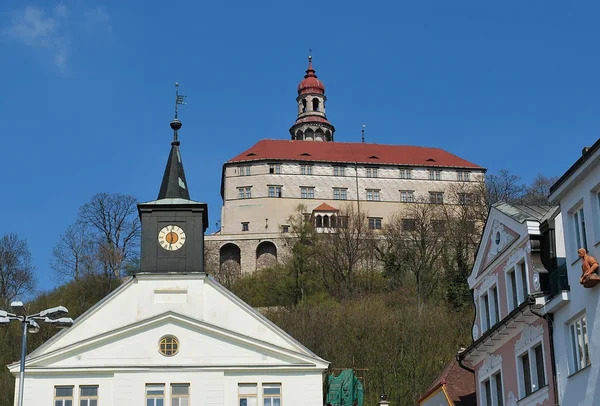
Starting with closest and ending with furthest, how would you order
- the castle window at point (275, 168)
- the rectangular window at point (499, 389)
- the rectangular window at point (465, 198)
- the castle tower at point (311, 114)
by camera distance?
the rectangular window at point (499, 389) → the rectangular window at point (465, 198) → the castle window at point (275, 168) → the castle tower at point (311, 114)

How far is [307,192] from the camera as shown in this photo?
12325 centimetres

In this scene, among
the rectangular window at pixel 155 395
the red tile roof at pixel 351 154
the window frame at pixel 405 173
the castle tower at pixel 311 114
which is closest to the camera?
the rectangular window at pixel 155 395

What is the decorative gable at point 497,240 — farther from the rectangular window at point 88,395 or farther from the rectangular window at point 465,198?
the rectangular window at point 465,198

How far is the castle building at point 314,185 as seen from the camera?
115062mm

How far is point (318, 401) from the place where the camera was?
39.5 meters

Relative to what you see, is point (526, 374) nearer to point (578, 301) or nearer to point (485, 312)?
point (485, 312)

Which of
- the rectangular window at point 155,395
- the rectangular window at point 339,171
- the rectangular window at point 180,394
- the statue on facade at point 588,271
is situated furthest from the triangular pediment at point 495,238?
the rectangular window at point 339,171

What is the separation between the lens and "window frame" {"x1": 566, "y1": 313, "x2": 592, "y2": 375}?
75.9ft

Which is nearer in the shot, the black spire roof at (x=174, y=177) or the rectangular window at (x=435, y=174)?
the black spire roof at (x=174, y=177)

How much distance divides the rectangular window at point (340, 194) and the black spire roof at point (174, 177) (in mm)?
76099

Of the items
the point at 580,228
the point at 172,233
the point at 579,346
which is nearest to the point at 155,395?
the point at 172,233

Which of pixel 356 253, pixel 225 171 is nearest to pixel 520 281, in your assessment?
pixel 356 253

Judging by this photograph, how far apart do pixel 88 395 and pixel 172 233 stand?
7494 mm

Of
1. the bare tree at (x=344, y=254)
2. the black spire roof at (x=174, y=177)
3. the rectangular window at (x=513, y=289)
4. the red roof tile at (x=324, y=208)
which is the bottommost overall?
the rectangular window at (x=513, y=289)
